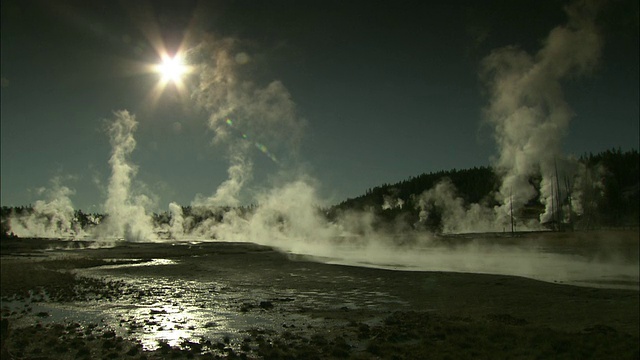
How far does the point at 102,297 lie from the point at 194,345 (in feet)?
56.6

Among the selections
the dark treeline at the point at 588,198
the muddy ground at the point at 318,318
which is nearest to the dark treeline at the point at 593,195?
the dark treeline at the point at 588,198

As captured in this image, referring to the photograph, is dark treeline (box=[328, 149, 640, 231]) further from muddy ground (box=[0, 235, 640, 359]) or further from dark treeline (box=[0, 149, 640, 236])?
muddy ground (box=[0, 235, 640, 359])

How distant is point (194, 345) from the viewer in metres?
17.8

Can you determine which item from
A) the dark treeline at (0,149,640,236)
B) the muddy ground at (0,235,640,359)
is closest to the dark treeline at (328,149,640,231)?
the dark treeline at (0,149,640,236)

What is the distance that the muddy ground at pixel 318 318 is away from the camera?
56.2ft

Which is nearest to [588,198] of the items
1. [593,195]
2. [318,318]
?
[593,195]

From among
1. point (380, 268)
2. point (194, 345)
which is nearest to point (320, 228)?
point (380, 268)

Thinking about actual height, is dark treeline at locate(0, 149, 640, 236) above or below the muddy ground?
above

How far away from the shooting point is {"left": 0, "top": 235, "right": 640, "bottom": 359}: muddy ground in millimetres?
17141

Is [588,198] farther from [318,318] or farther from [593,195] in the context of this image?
[318,318]

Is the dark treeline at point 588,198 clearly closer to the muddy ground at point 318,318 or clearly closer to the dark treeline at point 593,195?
the dark treeline at point 593,195

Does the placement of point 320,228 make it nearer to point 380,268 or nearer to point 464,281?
point 380,268

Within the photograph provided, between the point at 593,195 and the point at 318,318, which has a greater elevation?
the point at 593,195

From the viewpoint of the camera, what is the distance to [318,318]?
23750 mm
